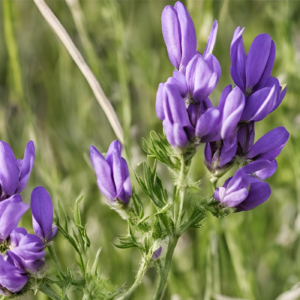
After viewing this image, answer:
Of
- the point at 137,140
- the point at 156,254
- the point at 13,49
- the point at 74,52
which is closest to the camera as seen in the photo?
the point at 156,254

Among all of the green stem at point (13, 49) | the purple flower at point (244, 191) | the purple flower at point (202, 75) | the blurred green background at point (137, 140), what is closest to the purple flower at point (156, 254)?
the purple flower at point (244, 191)

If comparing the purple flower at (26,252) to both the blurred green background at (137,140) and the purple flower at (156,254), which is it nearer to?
the purple flower at (156,254)

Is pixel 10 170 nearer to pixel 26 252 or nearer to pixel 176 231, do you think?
pixel 26 252

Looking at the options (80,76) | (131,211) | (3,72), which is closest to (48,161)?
(80,76)

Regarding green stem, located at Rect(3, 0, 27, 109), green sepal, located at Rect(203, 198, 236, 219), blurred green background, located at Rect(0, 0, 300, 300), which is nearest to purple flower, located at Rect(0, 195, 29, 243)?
green sepal, located at Rect(203, 198, 236, 219)

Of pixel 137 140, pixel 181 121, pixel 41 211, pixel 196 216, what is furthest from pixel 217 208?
pixel 137 140

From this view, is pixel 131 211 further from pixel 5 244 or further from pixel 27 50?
pixel 27 50
